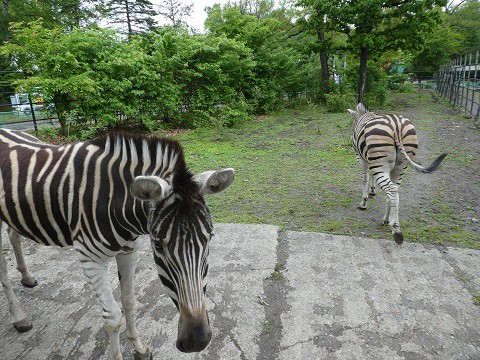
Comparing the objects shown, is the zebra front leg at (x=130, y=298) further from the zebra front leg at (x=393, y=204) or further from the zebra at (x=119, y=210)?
the zebra front leg at (x=393, y=204)

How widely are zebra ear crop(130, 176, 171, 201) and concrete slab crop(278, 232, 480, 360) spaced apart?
171 centimetres

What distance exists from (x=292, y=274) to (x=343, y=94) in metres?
16.2

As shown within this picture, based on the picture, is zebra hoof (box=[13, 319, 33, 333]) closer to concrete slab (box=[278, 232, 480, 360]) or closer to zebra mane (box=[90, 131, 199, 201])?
zebra mane (box=[90, 131, 199, 201])

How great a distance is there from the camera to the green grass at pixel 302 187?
436cm

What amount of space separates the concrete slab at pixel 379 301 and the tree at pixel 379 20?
1444 cm

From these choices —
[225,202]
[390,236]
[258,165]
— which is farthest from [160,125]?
[390,236]

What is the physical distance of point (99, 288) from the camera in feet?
6.75

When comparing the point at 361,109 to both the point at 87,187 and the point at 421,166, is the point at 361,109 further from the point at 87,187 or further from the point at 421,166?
the point at 87,187

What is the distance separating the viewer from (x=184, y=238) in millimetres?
1562

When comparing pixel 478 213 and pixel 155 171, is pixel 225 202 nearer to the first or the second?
pixel 155 171

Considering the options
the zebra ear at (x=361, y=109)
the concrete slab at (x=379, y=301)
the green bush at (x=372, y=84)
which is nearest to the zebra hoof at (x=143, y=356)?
the concrete slab at (x=379, y=301)

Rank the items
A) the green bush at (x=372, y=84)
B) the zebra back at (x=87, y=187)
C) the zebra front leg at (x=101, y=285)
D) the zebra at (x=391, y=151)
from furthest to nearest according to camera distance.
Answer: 1. the green bush at (x=372, y=84)
2. the zebra at (x=391, y=151)
3. the zebra front leg at (x=101, y=285)
4. the zebra back at (x=87, y=187)

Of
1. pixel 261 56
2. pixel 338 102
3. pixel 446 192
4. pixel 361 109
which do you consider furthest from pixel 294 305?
pixel 261 56

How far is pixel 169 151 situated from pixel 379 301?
2.47 m
